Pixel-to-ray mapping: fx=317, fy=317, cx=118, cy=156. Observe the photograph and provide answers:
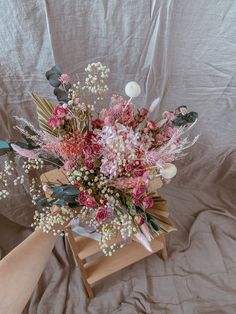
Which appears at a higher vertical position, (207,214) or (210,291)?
(207,214)

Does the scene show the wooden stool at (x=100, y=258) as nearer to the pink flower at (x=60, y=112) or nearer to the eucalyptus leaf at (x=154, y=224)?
the eucalyptus leaf at (x=154, y=224)

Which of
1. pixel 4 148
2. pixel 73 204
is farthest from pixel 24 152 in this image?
pixel 73 204

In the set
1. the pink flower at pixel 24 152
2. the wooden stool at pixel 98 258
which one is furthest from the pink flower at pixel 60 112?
the wooden stool at pixel 98 258

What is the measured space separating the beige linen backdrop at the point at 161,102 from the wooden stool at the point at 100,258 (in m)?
0.11

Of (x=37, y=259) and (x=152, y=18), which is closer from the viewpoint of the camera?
(x=37, y=259)

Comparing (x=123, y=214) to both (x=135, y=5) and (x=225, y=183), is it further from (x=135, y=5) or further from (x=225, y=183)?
(x=225, y=183)

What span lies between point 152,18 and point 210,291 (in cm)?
109

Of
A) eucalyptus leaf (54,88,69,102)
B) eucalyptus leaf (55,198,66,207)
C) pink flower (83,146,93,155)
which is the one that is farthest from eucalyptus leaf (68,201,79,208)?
eucalyptus leaf (54,88,69,102)

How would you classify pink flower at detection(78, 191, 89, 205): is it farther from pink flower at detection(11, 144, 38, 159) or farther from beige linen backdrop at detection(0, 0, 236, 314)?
beige linen backdrop at detection(0, 0, 236, 314)

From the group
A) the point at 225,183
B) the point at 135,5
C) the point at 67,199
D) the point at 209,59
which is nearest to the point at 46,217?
the point at 67,199

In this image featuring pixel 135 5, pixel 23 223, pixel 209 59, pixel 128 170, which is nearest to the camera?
pixel 128 170

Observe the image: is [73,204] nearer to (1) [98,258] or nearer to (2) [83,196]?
(2) [83,196]

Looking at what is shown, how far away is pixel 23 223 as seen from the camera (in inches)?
59.1

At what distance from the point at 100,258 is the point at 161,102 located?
70 cm
